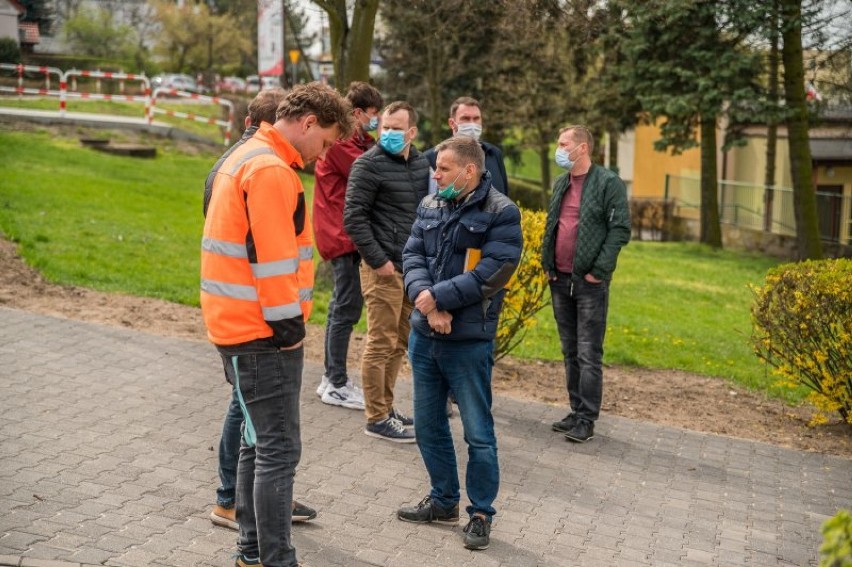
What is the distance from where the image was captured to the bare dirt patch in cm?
855

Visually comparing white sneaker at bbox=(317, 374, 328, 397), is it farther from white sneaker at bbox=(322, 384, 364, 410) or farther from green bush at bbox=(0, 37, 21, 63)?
green bush at bbox=(0, 37, 21, 63)

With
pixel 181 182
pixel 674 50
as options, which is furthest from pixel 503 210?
pixel 674 50

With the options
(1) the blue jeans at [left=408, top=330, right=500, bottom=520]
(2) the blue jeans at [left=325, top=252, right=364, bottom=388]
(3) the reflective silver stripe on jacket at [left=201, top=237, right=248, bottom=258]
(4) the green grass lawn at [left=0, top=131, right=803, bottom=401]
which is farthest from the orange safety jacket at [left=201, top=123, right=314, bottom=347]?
(4) the green grass lawn at [left=0, top=131, right=803, bottom=401]

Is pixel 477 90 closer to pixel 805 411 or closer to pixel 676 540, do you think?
pixel 805 411

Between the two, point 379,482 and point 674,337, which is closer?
point 379,482

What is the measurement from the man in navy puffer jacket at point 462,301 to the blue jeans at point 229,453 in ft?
3.18

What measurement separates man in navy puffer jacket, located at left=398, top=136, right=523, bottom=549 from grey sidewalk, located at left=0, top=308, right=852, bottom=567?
0.42 metres

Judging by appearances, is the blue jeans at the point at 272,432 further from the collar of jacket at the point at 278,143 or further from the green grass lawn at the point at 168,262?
the green grass lawn at the point at 168,262

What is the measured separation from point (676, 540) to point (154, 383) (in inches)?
157

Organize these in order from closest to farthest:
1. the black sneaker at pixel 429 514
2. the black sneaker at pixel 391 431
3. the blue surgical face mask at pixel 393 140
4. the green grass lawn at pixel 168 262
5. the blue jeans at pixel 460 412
Answer: the blue jeans at pixel 460 412, the black sneaker at pixel 429 514, the blue surgical face mask at pixel 393 140, the black sneaker at pixel 391 431, the green grass lawn at pixel 168 262

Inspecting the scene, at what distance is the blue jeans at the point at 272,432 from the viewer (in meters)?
4.67

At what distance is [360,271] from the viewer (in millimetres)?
7508

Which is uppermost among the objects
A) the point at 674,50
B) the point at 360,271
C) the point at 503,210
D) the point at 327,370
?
the point at 674,50

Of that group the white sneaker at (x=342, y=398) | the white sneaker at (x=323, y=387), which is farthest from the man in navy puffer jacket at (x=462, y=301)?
the white sneaker at (x=323, y=387)
